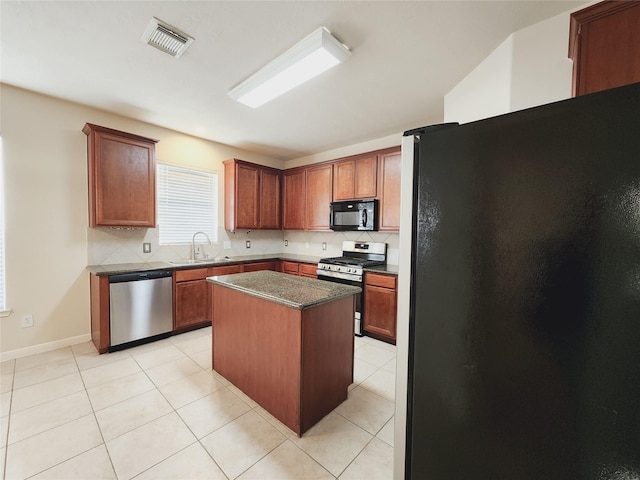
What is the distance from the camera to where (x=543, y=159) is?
681 mm

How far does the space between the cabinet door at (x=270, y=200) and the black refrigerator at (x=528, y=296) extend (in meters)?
4.08

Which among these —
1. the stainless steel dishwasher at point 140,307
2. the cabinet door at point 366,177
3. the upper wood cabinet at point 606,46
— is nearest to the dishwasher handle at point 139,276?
the stainless steel dishwasher at point 140,307

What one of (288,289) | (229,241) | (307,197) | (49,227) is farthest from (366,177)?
(49,227)

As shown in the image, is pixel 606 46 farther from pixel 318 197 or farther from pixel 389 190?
pixel 318 197

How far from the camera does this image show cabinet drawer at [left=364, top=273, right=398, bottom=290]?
10.8ft

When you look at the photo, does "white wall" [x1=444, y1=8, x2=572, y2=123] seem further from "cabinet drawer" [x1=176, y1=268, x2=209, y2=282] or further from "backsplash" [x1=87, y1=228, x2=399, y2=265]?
"cabinet drawer" [x1=176, y1=268, x2=209, y2=282]

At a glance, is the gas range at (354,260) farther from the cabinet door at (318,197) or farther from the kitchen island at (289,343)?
the kitchen island at (289,343)

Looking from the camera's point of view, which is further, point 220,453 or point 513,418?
point 220,453

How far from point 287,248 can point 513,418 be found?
16.1 ft

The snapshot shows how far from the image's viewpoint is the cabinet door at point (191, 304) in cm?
346

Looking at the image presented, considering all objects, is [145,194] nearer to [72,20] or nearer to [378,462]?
[72,20]

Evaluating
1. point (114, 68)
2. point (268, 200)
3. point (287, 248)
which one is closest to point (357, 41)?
point (114, 68)

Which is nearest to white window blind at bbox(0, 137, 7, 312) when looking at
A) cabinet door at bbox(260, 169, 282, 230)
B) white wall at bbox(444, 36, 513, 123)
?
cabinet door at bbox(260, 169, 282, 230)

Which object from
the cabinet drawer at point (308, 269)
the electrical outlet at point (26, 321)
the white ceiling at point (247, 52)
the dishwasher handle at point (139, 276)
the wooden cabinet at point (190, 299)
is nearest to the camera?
the white ceiling at point (247, 52)
